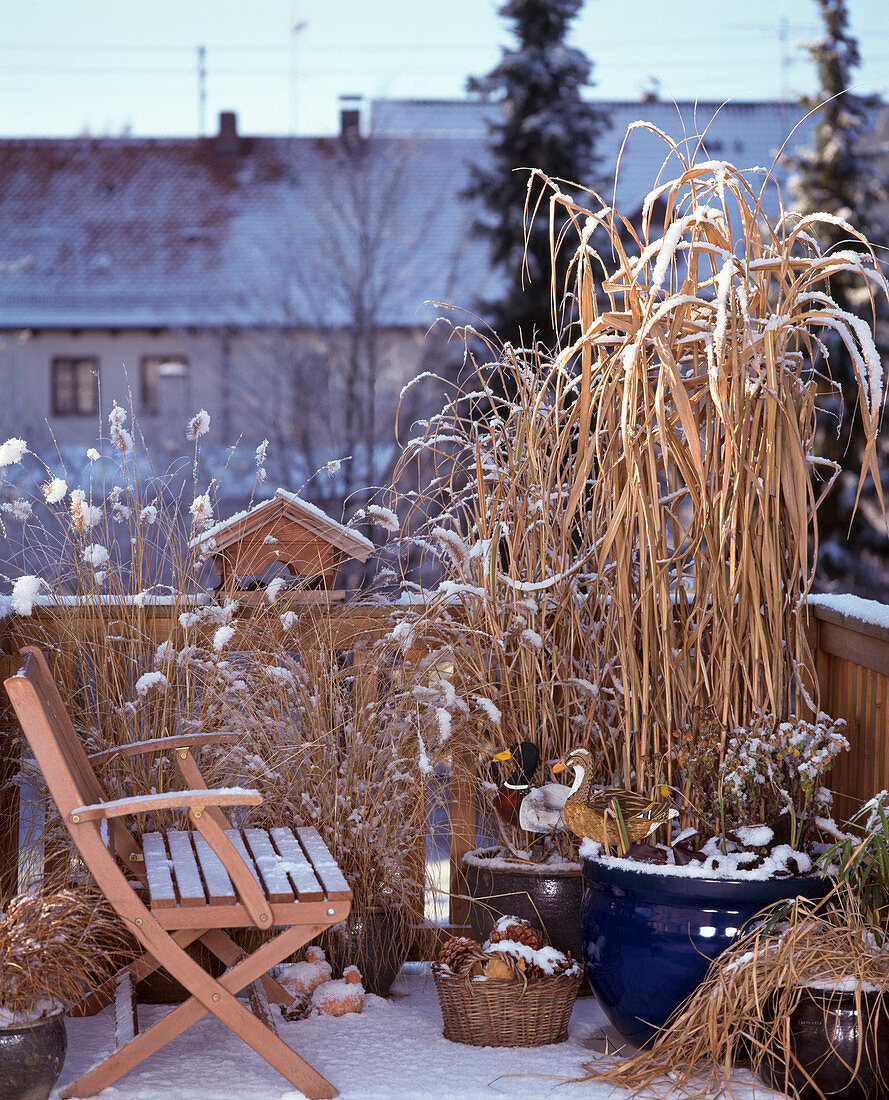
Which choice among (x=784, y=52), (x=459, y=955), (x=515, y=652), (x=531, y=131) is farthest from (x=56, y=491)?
(x=784, y=52)

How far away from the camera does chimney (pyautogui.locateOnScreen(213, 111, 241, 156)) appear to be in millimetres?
16547

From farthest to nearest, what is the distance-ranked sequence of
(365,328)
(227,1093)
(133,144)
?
1. (133,144)
2. (365,328)
3. (227,1093)

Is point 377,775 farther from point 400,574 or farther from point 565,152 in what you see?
point 565,152

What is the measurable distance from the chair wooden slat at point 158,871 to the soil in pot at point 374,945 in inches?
19.8

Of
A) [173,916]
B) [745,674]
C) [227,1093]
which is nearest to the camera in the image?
[173,916]

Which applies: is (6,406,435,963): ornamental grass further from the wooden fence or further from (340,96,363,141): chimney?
(340,96,363,141): chimney

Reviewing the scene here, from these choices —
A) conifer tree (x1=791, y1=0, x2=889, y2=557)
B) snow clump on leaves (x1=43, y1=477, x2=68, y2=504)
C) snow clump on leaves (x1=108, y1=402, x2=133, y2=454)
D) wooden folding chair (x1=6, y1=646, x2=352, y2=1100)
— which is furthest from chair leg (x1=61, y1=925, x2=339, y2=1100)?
conifer tree (x1=791, y1=0, x2=889, y2=557)

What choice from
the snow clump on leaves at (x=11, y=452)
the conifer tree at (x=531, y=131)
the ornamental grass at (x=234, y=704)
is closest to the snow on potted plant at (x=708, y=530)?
the ornamental grass at (x=234, y=704)

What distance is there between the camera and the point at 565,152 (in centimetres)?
1118

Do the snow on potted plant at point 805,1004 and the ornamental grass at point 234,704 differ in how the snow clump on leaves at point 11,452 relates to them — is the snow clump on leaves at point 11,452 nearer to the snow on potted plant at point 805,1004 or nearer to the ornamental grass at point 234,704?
the ornamental grass at point 234,704

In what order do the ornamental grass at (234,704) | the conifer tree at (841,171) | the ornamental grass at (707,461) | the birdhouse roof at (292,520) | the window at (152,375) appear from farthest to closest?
the window at (152,375) < the conifer tree at (841,171) < the birdhouse roof at (292,520) < the ornamental grass at (234,704) < the ornamental grass at (707,461)

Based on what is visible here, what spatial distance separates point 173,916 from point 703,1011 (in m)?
0.97

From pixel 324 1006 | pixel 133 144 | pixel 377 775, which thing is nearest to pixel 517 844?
pixel 377 775

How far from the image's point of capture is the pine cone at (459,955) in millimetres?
2459
